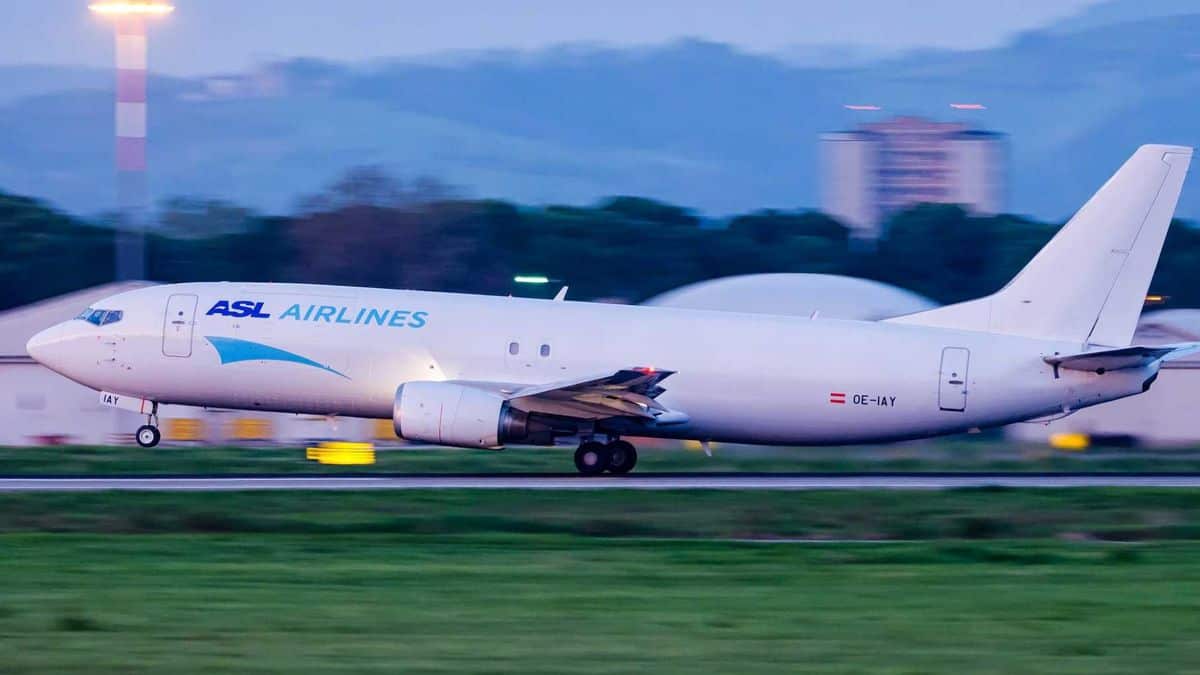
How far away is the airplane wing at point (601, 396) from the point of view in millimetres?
26922

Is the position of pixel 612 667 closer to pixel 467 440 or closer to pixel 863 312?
pixel 467 440

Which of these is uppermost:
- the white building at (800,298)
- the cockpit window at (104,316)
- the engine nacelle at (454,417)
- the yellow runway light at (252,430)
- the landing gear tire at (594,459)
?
the white building at (800,298)

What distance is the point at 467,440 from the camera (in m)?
27.1

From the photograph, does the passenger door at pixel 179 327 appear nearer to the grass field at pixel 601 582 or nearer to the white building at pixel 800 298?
the grass field at pixel 601 582

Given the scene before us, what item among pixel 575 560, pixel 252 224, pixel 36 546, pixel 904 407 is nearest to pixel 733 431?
pixel 904 407

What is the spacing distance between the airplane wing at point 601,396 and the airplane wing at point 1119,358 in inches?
252

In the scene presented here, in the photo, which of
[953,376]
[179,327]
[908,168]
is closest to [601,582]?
[953,376]

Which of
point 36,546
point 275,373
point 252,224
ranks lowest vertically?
point 36,546

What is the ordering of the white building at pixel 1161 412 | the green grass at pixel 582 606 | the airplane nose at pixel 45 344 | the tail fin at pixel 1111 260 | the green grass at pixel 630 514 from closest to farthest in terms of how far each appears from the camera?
1. the green grass at pixel 582 606
2. the green grass at pixel 630 514
3. the tail fin at pixel 1111 260
4. the airplane nose at pixel 45 344
5. the white building at pixel 1161 412

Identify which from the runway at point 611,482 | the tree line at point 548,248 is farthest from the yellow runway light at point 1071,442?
the tree line at point 548,248

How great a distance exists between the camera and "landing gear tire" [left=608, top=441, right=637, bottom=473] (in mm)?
28717

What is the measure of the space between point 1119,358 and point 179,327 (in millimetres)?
15760

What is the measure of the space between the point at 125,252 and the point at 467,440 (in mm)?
48846

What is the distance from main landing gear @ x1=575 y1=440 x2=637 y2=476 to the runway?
0.30 meters
